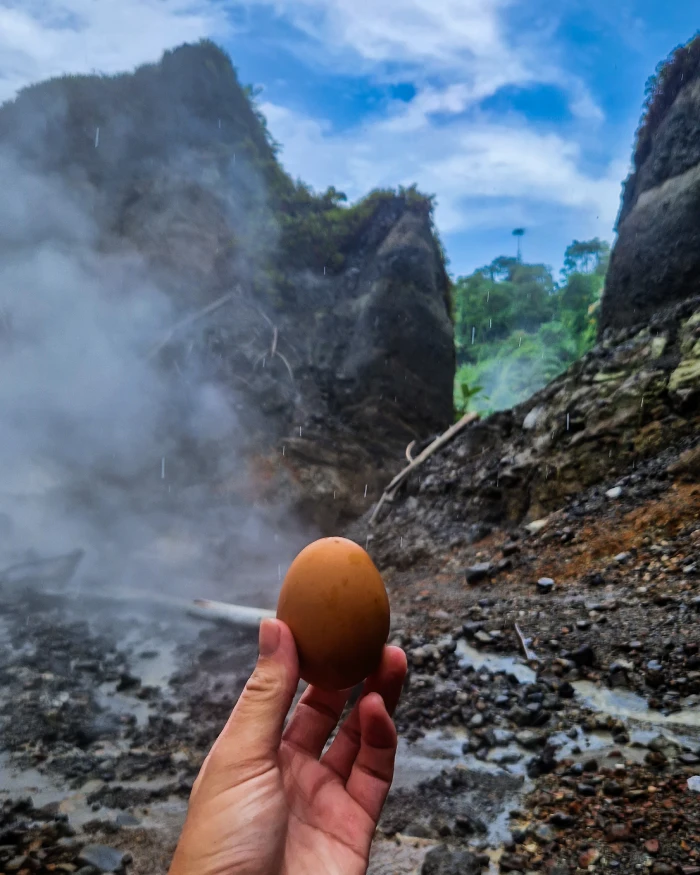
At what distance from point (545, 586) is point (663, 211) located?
646 centimetres

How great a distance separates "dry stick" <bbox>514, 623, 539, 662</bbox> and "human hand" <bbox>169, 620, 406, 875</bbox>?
2092 millimetres

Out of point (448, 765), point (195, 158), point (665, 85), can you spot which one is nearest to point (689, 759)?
point (448, 765)

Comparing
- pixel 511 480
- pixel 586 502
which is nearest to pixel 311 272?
pixel 511 480

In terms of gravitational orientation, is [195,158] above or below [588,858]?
above

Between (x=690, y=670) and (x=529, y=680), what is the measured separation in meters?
0.89

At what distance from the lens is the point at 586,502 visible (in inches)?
233

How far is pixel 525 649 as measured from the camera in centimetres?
384

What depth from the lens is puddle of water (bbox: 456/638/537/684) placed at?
11.8ft

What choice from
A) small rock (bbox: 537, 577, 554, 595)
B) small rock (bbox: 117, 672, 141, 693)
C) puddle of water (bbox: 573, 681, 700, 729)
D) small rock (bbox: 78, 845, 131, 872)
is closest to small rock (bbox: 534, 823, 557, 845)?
puddle of water (bbox: 573, 681, 700, 729)

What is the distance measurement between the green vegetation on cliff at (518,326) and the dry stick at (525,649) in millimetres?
9843

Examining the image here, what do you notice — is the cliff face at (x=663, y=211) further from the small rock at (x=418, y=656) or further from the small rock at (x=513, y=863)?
the small rock at (x=513, y=863)

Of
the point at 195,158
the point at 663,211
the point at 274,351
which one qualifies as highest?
the point at 195,158

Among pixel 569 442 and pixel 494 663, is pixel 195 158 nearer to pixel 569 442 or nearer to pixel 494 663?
pixel 569 442

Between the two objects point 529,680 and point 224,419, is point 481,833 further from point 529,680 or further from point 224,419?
point 224,419
